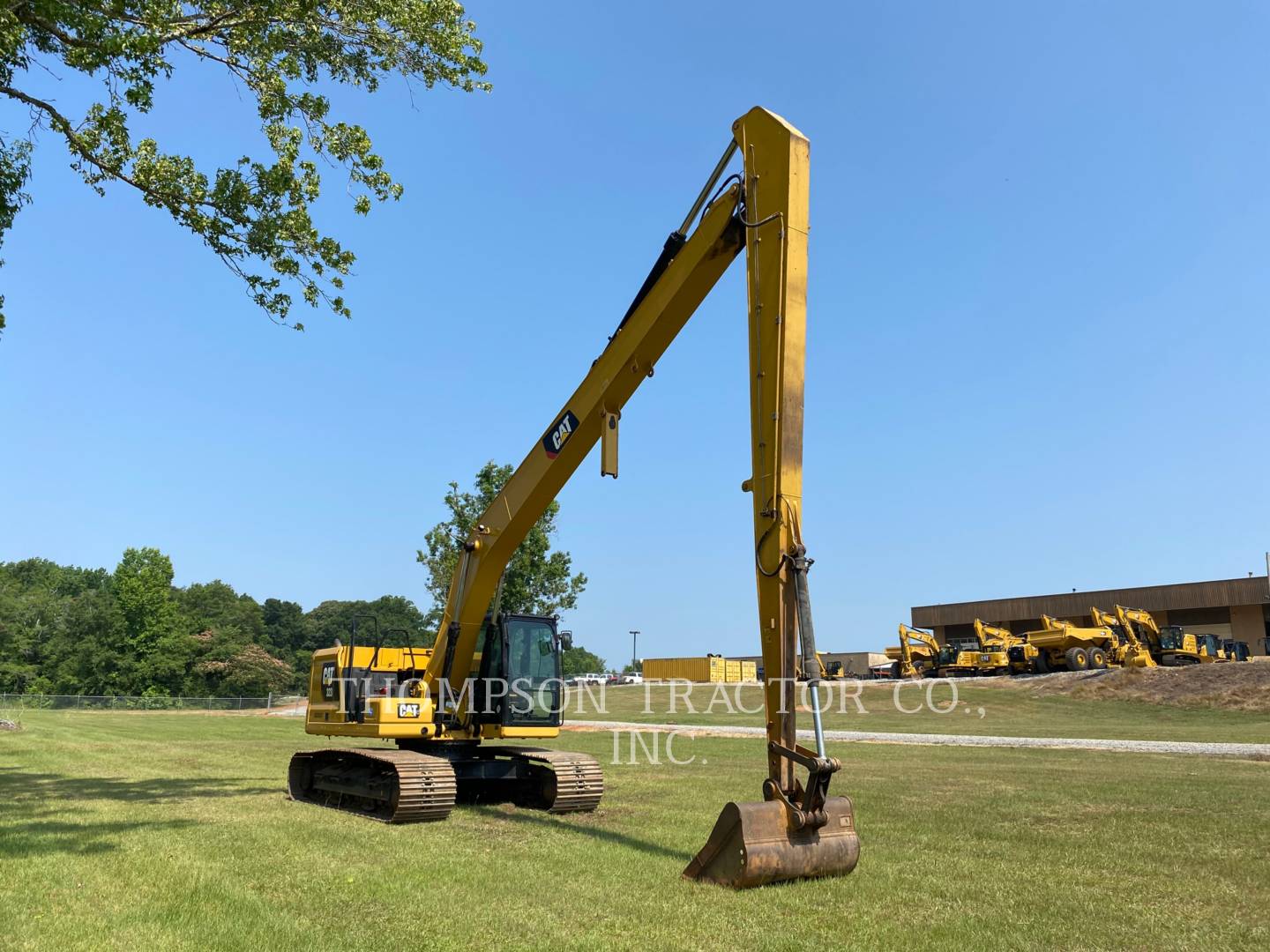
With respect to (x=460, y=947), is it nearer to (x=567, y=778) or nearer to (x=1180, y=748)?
(x=567, y=778)

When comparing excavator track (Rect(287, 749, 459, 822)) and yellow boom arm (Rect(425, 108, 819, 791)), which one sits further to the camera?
excavator track (Rect(287, 749, 459, 822))

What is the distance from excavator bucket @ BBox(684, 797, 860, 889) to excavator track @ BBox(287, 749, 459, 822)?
4552 mm

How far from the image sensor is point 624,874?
7.82 metres

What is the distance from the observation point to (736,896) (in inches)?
268

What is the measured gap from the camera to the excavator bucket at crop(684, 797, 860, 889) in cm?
698

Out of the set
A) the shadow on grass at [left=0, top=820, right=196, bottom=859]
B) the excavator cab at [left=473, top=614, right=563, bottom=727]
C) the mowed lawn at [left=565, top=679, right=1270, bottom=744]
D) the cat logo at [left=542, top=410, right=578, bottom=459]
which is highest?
the cat logo at [left=542, top=410, right=578, bottom=459]

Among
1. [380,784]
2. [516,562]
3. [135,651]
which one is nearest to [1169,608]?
[516,562]

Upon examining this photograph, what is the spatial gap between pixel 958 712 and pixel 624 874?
110 feet

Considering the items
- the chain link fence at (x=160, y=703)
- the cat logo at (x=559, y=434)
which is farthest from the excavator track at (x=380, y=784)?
the chain link fence at (x=160, y=703)

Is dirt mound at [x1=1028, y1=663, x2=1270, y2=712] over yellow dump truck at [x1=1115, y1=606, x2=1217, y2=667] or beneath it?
beneath

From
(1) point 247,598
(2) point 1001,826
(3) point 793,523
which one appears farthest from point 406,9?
(1) point 247,598

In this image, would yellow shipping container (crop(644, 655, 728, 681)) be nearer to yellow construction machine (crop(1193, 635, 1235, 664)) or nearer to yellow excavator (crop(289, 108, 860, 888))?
yellow construction machine (crop(1193, 635, 1235, 664))

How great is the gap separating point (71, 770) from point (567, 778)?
11.4 metres

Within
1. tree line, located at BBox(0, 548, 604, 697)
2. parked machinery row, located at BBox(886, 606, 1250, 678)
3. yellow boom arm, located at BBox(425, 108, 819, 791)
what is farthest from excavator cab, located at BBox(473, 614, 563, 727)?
tree line, located at BBox(0, 548, 604, 697)
